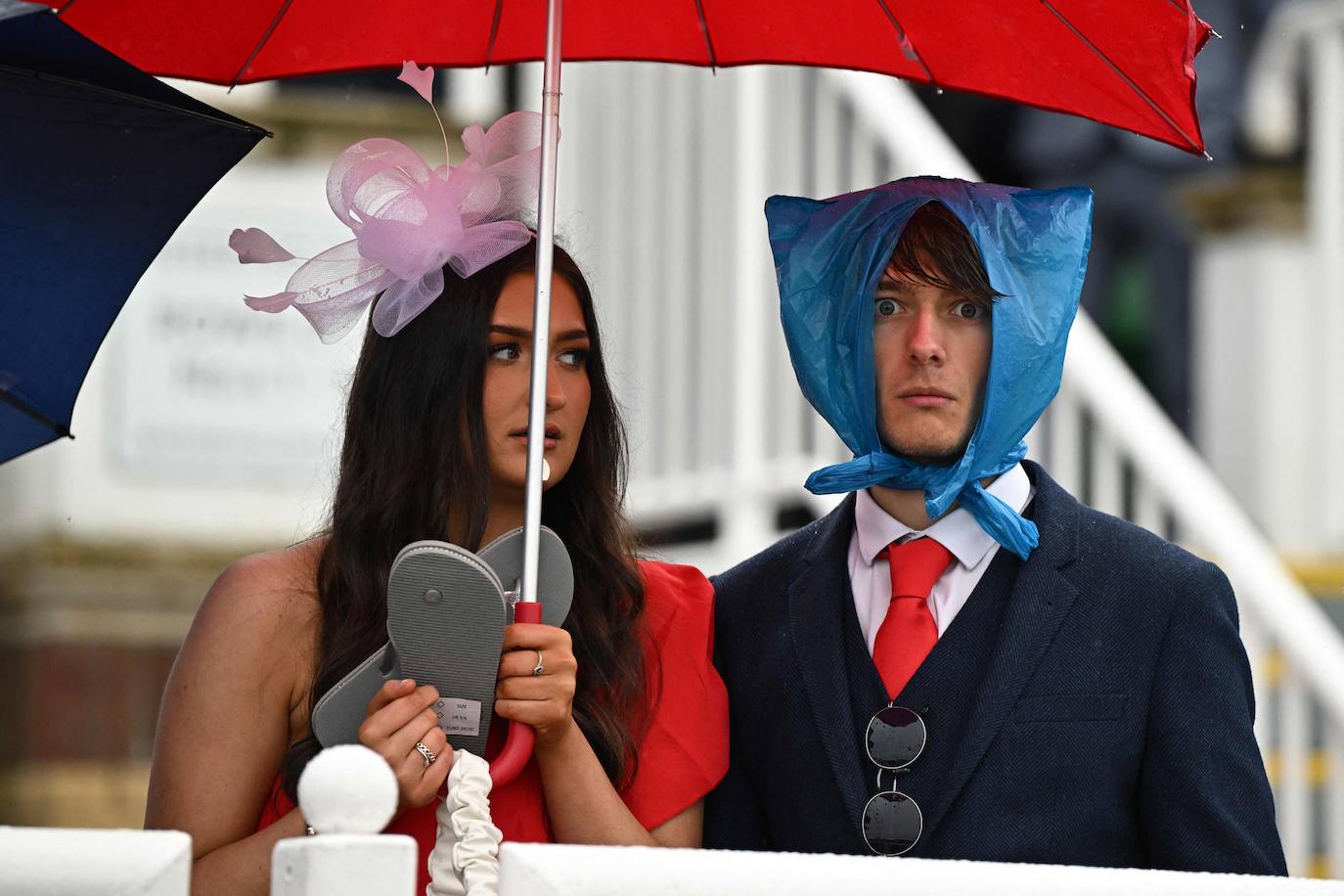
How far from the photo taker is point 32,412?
11.8ft

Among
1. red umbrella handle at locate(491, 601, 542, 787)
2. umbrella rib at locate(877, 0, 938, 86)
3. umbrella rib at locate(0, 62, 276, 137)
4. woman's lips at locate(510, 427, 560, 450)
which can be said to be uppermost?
umbrella rib at locate(877, 0, 938, 86)

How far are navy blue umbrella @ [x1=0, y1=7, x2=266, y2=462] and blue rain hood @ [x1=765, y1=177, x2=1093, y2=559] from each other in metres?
0.92

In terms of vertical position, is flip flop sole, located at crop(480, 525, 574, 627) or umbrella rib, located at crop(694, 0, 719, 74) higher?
umbrella rib, located at crop(694, 0, 719, 74)

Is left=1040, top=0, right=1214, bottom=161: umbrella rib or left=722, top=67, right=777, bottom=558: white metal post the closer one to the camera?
left=1040, top=0, right=1214, bottom=161: umbrella rib

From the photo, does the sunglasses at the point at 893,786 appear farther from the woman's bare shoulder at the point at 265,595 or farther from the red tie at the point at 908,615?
the woman's bare shoulder at the point at 265,595

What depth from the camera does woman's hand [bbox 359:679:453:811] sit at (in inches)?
118

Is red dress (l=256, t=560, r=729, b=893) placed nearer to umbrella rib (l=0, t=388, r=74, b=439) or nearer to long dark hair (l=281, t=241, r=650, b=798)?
long dark hair (l=281, t=241, r=650, b=798)

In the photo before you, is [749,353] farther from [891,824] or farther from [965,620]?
[891,824]

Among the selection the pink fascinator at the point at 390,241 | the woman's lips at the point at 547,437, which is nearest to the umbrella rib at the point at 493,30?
the pink fascinator at the point at 390,241

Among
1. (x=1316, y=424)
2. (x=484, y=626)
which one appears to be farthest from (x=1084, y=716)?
(x=1316, y=424)

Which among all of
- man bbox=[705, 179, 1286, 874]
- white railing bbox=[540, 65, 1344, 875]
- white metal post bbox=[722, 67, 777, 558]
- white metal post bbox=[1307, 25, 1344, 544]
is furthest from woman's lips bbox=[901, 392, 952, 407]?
white metal post bbox=[1307, 25, 1344, 544]

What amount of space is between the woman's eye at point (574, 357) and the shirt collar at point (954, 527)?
492 mm

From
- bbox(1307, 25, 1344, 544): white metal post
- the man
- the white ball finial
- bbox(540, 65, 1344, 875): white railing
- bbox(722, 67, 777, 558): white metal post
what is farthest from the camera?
bbox(1307, 25, 1344, 544): white metal post

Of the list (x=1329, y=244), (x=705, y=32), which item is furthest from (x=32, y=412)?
(x=1329, y=244)
